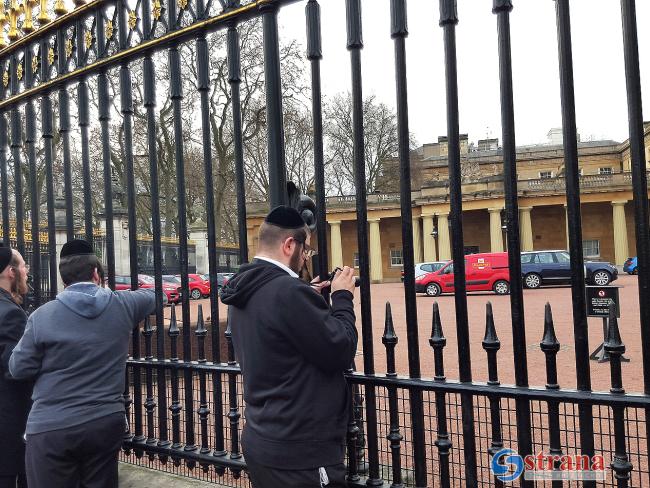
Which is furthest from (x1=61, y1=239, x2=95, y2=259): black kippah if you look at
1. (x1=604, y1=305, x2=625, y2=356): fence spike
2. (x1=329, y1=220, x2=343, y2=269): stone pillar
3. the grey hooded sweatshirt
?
(x1=329, y1=220, x2=343, y2=269): stone pillar

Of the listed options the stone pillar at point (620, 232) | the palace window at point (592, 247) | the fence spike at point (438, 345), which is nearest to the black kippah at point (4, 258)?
the fence spike at point (438, 345)

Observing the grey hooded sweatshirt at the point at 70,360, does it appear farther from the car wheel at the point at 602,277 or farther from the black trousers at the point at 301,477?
the car wheel at the point at 602,277

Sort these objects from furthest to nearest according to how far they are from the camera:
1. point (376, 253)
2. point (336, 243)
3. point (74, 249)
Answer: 1. point (376, 253)
2. point (336, 243)
3. point (74, 249)

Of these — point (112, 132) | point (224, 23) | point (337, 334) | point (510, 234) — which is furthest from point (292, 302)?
point (112, 132)

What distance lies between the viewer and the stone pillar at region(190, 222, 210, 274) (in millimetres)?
35094

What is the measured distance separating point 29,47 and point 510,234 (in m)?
3.79

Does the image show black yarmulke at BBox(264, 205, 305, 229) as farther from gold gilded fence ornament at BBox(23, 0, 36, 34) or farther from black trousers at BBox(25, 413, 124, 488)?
gold gilded fence ornament at BBox(23, 0, 36, 34)

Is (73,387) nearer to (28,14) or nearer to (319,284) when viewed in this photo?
(319,284)

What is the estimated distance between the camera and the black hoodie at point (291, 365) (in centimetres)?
216

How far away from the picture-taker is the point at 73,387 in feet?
9.32

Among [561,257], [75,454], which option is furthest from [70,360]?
[561,257]

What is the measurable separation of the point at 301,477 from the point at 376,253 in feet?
125

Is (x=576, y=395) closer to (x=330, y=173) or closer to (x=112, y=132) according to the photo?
(x=112, y=132)

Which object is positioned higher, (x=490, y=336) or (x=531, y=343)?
(x=490, y=336)
